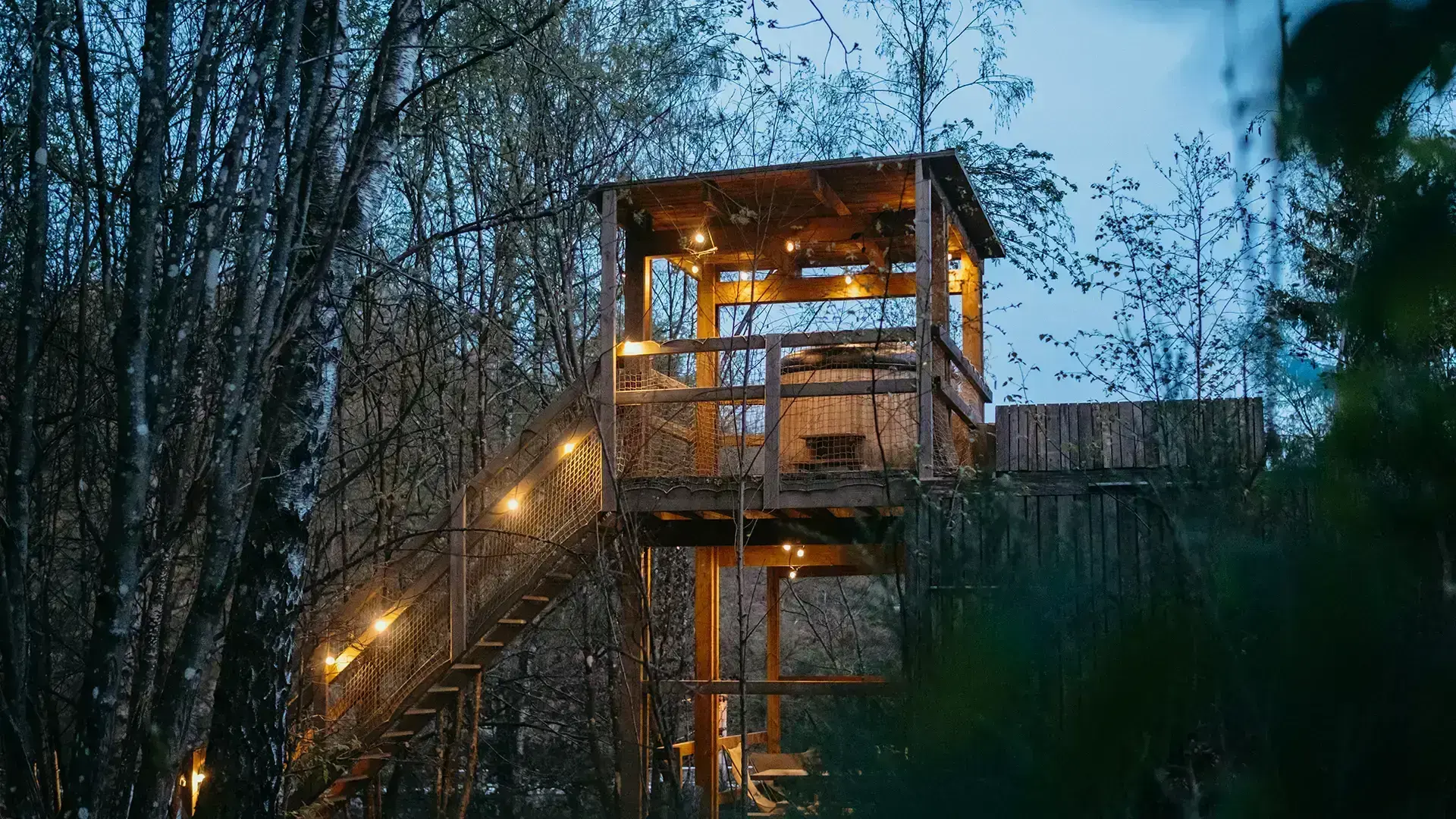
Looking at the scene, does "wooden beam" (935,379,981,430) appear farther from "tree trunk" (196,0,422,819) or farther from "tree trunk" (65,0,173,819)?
"tree trunk" (65,0,173,819)

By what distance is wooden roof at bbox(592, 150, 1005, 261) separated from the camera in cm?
1067

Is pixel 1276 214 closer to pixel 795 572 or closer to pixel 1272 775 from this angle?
pixel 1272 775

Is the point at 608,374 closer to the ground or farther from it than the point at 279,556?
farther from it

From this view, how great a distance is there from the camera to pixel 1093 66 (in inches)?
35.1

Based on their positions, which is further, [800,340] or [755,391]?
[755,391]

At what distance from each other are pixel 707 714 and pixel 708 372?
3304mm

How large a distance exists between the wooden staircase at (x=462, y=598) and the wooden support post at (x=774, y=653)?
373 centimetres

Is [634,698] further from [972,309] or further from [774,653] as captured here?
[972,309]

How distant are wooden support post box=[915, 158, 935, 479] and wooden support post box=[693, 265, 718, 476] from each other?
210cm

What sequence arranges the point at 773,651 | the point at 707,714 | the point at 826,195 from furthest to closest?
the point at 773,651 → the point at 707,714 → the point at 826,195

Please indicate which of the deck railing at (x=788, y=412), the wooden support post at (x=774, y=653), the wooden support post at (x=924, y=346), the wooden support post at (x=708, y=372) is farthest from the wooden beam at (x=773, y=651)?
the wooden support post at (x=924, y=346)

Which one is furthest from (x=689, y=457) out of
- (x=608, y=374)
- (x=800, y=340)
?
(x=800, y=340)

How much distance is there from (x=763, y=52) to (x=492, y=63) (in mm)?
9178

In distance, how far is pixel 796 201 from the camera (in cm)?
1155
